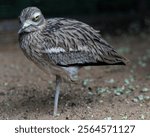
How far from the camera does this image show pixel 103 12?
11203mm

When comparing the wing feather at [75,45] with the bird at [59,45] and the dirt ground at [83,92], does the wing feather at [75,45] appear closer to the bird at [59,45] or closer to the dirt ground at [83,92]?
the bird at [59,45]

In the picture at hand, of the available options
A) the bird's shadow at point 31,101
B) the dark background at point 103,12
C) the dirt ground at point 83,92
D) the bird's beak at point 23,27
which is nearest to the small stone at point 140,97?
the dirt ground at point 83,92

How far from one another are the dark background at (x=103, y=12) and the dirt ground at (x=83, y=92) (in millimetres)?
1417

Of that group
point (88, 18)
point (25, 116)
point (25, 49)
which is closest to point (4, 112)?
point (25, 116)

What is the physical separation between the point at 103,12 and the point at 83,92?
4171mm

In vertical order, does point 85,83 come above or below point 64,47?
below

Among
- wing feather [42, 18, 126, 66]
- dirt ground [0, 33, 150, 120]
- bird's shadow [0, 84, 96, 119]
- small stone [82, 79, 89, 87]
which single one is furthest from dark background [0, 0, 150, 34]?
wing feather [42, 18, 126, 66]

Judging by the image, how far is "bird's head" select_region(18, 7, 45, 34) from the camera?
245 inches

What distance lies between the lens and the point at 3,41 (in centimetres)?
1038

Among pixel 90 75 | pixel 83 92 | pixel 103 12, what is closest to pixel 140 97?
pixel 83 92

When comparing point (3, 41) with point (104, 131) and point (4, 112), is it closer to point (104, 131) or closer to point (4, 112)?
point (4, 112)

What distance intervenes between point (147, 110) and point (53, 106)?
1215 mm

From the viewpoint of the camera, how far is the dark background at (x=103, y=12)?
10.5m

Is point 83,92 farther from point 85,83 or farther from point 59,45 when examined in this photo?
point 59,45
